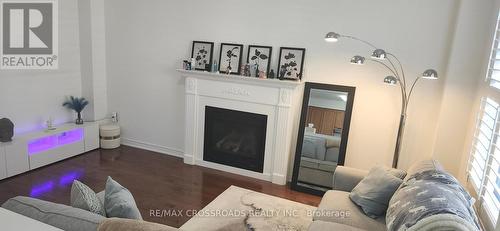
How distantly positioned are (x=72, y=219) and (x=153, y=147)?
363cm

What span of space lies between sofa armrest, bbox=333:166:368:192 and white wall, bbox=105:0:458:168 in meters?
0.91

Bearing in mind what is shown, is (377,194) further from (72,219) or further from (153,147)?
(153,147)

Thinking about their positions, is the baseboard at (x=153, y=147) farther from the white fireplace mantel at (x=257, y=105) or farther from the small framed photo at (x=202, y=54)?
the small framed photo at (x=202, y=54)

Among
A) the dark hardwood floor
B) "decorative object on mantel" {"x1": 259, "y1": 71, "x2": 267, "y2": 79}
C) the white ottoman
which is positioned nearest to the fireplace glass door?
the dark hardwood floor

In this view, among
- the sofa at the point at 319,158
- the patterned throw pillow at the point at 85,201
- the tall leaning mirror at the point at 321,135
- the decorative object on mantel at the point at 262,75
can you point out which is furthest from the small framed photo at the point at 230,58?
the patterned throw pillow at the point at 85,201

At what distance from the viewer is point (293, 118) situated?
4.03 metres

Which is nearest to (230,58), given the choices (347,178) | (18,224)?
(347,178)

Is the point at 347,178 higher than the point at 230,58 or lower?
lower

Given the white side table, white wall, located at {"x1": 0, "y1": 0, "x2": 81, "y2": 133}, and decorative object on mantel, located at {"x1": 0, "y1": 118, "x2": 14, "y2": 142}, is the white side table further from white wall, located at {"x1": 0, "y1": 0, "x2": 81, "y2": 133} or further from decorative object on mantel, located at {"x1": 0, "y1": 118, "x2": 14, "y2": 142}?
white wall, located at {"x1": 0, "y1": 0, "x2": 81, "y2": 133}

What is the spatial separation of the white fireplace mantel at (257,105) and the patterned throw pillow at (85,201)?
8.28ft

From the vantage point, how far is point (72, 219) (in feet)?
4.86

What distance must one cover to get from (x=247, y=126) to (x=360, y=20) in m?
1.85

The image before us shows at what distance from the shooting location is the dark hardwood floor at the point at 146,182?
3.44 m

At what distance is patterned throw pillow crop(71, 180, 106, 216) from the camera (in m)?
1.67
